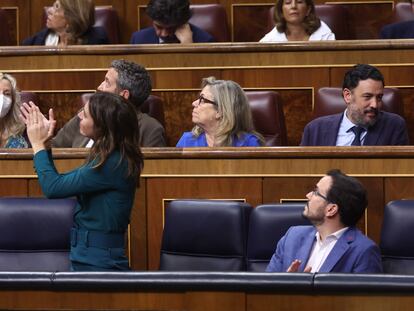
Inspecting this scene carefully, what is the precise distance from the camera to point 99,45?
3139 millimetres

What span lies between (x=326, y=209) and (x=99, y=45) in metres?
1.21

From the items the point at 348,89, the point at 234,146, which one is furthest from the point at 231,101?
the point at 348,89

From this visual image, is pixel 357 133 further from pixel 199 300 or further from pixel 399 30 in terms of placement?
pixel 199 300

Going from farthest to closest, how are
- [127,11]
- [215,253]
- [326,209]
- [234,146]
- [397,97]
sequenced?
[127,11] → [397,97] → [234,146] → [215,253] → [326,209]

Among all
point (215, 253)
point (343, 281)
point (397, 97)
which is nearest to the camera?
point (343, 281)

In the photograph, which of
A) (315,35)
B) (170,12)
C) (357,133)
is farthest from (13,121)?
(315,35)

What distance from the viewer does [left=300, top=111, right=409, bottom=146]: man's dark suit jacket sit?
2.67 meters

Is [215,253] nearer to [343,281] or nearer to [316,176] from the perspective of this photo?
[316,176]

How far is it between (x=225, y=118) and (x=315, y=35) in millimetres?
747

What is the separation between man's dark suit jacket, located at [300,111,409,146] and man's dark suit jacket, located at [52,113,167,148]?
33 cm

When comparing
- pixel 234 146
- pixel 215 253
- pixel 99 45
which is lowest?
pixel 215 253

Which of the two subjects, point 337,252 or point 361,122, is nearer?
point 337,252

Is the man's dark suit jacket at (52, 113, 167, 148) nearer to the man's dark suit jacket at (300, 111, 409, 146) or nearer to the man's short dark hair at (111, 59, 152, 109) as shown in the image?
the man's short dark hair at (111, 59, 152, 109)

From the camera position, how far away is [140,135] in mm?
2674
